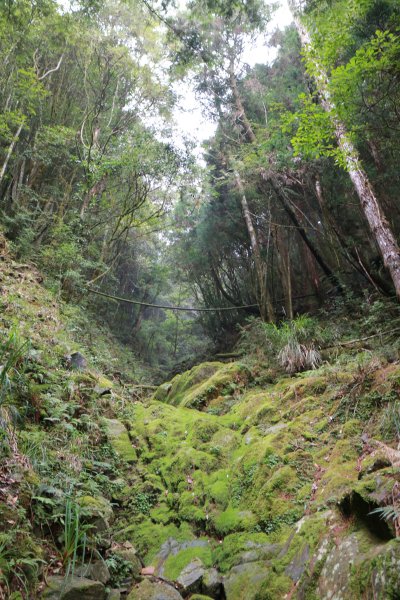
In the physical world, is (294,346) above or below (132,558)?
above

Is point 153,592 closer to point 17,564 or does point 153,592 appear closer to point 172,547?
point 172,547

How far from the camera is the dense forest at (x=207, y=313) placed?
265 centimetres

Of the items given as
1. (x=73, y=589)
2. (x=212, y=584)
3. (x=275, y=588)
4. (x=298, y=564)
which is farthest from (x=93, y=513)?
(x=298, y=564)

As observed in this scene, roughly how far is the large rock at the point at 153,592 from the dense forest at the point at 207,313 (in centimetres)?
2

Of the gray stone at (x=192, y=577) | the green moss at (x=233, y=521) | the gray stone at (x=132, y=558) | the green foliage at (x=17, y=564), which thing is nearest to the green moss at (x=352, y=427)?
the green moss at (x=233, y=521)

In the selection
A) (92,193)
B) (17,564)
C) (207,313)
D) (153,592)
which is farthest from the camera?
(207,313)

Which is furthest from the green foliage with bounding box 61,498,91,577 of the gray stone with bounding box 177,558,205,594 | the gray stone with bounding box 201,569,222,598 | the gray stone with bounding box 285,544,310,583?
the gray stone with bounding box 285,544,310,583

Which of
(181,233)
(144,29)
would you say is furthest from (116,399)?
(144,29)

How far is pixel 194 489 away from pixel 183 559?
870mm

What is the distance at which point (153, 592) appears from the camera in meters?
2.62

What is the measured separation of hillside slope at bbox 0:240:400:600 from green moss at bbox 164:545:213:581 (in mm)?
16

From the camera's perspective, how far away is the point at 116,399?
587 cm

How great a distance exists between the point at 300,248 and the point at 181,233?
503 centimetres

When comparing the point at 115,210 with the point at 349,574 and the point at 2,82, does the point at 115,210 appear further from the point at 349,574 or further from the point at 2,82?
the point at 349,574
